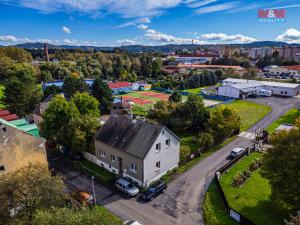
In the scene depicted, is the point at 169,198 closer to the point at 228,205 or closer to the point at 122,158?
the point at 228,205

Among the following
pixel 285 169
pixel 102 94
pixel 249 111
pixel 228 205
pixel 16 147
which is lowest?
pixel 228 205

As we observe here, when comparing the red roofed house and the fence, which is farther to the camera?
the red roofed house

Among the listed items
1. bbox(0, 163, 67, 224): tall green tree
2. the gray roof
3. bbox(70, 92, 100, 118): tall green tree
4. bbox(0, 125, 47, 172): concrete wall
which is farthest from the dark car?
bbox(70, 92, 100, 118): tall green tree

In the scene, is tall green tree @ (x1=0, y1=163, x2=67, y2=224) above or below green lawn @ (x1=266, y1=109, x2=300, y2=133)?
above

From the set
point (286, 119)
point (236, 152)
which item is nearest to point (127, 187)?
point (236, 152)

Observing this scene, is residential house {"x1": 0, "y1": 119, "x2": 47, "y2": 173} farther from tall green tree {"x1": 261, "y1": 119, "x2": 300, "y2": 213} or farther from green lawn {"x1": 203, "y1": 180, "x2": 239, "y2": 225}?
tall green tree {"x1": 261, "y1": 119, "x2": 300, "y2": 213}

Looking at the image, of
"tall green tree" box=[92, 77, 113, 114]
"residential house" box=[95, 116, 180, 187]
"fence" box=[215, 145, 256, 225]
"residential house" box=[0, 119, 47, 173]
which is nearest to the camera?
"fence" box=[215, 145, 256, 225]

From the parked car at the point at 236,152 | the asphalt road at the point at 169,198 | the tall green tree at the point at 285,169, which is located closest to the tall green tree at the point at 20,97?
the asphalt road at the point at 169,198

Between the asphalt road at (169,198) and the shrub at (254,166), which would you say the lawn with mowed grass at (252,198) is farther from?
the asphalt road at (169,198)
